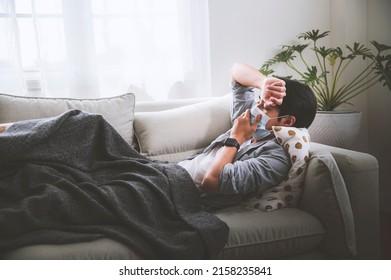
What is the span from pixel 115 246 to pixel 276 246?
49 centimetres

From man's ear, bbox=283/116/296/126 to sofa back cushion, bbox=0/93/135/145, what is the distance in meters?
0.70

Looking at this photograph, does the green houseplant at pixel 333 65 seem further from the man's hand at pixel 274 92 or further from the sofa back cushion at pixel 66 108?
the sofa back cushion at pixel 66 108

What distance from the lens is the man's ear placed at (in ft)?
4.37

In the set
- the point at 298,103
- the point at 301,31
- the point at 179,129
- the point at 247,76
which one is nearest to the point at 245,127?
the point at 298,103

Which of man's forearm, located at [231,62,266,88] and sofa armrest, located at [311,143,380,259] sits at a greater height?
man's forearm, located at [231,62,266,88]

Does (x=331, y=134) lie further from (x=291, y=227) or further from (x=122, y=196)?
(x=122, y=196)

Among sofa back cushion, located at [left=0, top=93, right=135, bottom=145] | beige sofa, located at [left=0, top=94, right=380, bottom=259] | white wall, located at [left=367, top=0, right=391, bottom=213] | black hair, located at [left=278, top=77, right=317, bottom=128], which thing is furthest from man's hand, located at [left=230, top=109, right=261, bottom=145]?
white wall, located at [left=367, top=0, right=391, bottom=213]

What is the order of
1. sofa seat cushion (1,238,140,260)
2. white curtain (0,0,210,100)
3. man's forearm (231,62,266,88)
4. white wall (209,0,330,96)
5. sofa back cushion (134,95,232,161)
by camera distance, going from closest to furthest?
sofa seat cushion (1,238,140,260)
man's forearm (231,62,266,88)
sofa back cushion (134,95,232,161)
white curtain (0,0,210,100)
white wall (209,0,330,96)

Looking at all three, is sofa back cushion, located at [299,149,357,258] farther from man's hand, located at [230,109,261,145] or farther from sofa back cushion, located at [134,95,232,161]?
sofa back cushion, located at [134,95,232,161]

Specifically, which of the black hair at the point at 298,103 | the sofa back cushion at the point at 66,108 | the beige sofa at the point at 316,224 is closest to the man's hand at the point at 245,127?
the black hair at the point at 298,103

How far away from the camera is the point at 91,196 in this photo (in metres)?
1.11

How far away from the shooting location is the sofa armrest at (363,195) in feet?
3.93

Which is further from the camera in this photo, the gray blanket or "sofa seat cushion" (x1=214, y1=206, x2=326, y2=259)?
"sofa seat cushion" (x1=214, y1=206, x2=326, y2=259)
